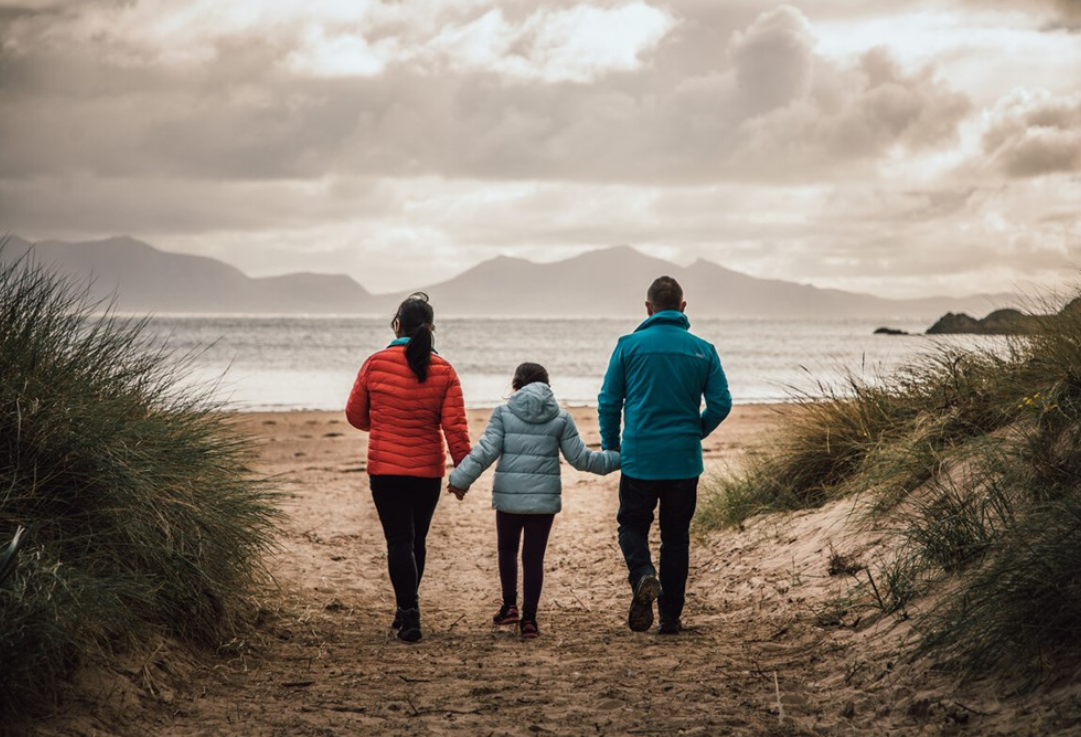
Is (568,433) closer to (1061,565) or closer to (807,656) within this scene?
(807,656)

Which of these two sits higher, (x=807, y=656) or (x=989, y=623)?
(x=989, y=623)

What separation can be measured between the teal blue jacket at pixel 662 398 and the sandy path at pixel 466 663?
3.63ft

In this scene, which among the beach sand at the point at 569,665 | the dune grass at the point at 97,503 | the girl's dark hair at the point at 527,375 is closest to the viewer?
the dune grass at the point at 97,503

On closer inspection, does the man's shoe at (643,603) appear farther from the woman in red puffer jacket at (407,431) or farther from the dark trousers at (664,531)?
the woman in red puffer jacket at (407,431)

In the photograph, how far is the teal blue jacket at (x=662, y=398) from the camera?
603cm

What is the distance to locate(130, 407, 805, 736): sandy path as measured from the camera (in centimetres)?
431

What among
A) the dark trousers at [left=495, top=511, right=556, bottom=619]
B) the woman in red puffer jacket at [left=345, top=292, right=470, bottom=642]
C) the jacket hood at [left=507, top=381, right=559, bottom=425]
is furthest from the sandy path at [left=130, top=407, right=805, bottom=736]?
the jacket hood at [left=507, top=381, right=559, bottom=425]

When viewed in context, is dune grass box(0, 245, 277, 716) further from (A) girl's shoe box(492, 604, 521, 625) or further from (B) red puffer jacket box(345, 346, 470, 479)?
(A) girl's shoe box(492, 604, 521, 625)

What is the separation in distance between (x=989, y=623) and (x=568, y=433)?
110 inches

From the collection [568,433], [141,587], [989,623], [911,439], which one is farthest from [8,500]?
[911,439]

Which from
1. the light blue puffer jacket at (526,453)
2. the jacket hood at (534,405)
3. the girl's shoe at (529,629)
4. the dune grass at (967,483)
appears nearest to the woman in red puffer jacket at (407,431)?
the light blue puffer jacket at (526,453)

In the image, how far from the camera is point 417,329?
19.9 ft

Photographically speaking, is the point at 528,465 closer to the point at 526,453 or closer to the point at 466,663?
the point at 526,453

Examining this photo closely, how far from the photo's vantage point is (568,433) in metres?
6.22
